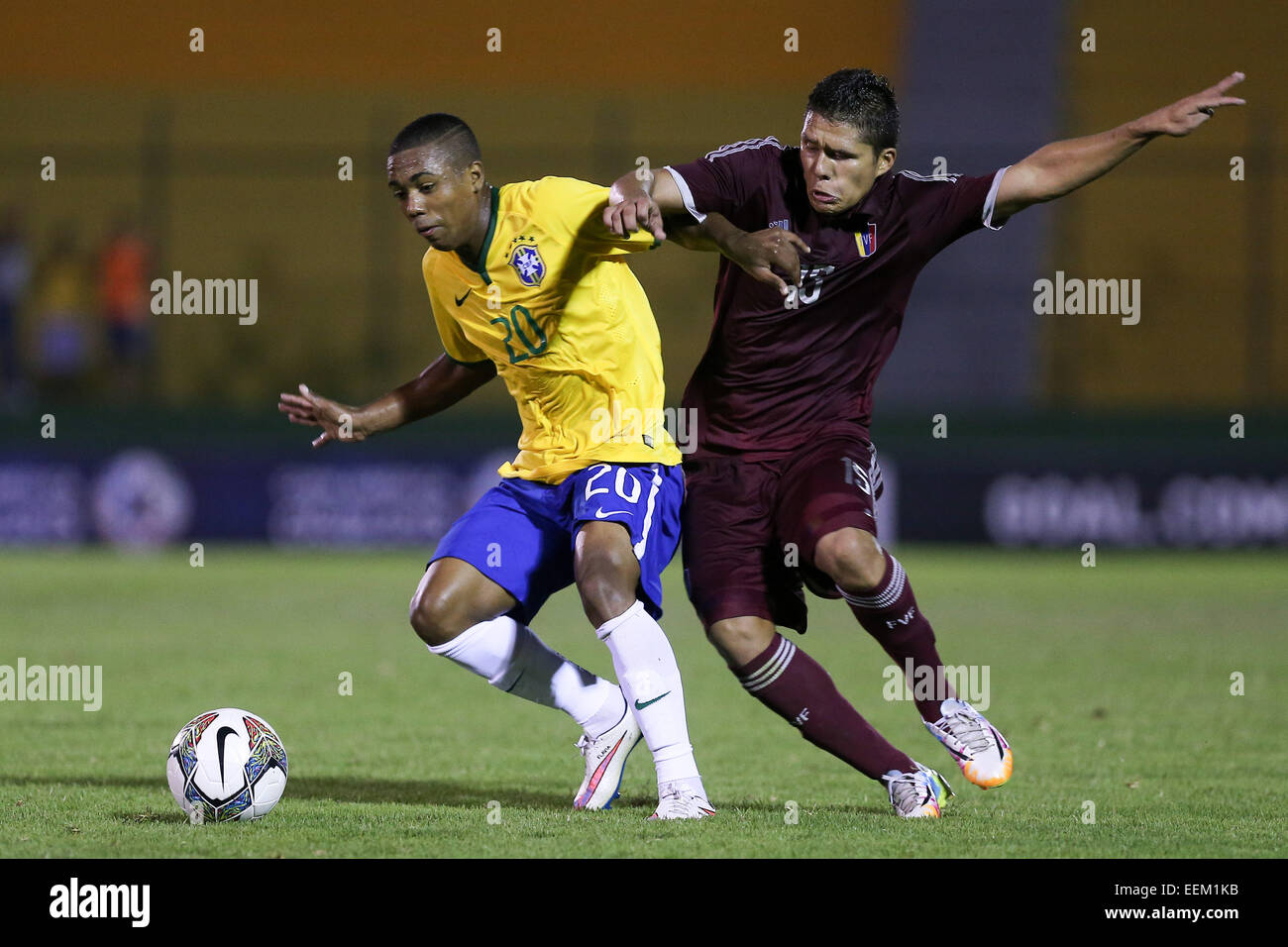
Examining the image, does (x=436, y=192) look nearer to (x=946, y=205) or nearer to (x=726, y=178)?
(x=726, y=178)

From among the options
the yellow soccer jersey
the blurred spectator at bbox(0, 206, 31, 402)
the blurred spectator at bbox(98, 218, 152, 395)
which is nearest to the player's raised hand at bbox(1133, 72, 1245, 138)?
the yellow soccer jersey

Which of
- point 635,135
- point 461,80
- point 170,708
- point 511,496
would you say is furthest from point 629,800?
A: point 461,80

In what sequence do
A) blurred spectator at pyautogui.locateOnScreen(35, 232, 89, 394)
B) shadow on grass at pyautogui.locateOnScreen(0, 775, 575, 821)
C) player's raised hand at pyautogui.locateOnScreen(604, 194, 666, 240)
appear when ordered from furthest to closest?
blurred spectator at pyautogui.locateOnScreen(35, 232, 89, 394)
shadow on grass at pyautogui.locateOnScreen(0, 775, 575, 821)
player's raised hand at pyautogui.locateOnScreen(604, 194, 666, 240)

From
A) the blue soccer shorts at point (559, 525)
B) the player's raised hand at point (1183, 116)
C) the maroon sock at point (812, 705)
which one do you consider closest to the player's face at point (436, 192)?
the blue soccer shorts at point (559, 525)

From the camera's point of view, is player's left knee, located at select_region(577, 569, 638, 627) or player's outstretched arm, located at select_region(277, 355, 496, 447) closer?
player's left knee, located at select_region(577, 569, 638, 627)

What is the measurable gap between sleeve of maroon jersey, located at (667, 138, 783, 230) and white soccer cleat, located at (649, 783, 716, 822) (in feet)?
6.06

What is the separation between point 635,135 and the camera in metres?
24.0

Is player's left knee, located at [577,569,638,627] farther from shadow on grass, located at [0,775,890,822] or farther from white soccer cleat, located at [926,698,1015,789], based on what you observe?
white soccer cleat, located at [926,698,1015,789]

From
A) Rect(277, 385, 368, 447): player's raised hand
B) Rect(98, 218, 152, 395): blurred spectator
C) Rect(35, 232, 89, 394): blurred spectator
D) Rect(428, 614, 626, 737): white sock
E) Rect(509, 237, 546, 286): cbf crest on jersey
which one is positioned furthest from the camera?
Rect(35, 232, 89, 394): blurred spectator

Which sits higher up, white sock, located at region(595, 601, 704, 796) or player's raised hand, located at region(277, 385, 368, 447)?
player's raised hand, located at region(277, 385, 368, 447)

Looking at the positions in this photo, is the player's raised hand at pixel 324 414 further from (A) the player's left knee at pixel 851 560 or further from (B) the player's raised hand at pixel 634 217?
(A) the player's left knee at pixel 851 560

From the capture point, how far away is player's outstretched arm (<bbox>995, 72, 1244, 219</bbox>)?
5.41 meters

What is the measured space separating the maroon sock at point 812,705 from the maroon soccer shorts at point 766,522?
17 cm
